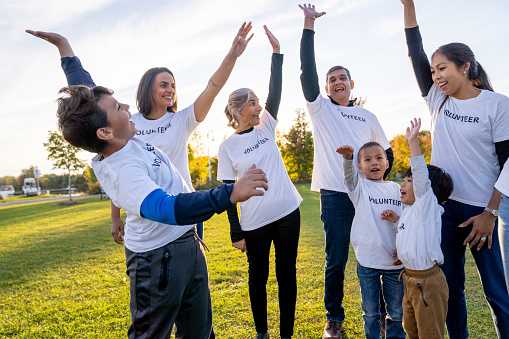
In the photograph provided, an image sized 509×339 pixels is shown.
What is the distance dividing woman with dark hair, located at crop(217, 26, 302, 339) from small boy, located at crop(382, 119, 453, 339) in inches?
38.7

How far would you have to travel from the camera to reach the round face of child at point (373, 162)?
10.1 ft

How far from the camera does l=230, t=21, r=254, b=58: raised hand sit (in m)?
2.62

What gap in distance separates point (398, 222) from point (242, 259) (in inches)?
164

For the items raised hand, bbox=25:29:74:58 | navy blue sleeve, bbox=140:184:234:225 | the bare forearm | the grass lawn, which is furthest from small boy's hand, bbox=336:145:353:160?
raised hand, bbox=25:29:74:58

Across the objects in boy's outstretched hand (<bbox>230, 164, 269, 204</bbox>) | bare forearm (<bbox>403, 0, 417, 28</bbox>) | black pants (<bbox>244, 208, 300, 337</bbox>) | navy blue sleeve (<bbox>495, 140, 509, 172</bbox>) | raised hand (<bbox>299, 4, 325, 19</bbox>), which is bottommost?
black pants (<bbox>244, 208, 300, 337</bbox>)

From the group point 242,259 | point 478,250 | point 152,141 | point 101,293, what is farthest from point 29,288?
point 478,250

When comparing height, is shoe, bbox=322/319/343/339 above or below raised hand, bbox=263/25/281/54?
below

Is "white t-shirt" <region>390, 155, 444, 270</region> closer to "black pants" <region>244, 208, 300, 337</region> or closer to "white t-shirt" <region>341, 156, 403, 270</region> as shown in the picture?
"white t-shirt" <region>341, 156, 403, 270</region>

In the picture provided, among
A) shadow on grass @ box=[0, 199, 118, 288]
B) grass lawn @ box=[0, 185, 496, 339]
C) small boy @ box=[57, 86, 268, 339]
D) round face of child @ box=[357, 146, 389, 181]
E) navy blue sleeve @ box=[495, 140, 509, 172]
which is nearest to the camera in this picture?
small boy @ box=[57, 86, 268, 339]

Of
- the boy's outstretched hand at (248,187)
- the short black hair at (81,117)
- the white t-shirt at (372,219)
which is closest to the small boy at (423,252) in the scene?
the white t-shirt at (372,219)

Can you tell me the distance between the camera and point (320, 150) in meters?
3.58

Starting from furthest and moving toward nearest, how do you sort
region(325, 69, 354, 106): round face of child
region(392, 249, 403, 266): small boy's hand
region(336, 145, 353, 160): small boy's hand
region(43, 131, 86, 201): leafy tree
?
region(43, 131, 86, 201): leafy tree, region(325, 69, 354, 106): round face of child, region(392, 249, 403, 266): small boy's hand, region(336, 145, 353, 160): small boy's hand

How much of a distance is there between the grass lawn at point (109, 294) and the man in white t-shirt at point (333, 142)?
52 cm

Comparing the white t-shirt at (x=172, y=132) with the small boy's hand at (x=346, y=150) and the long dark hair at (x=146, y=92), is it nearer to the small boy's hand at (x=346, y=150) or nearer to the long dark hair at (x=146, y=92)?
the long dark hair at (x=146, y=92)
